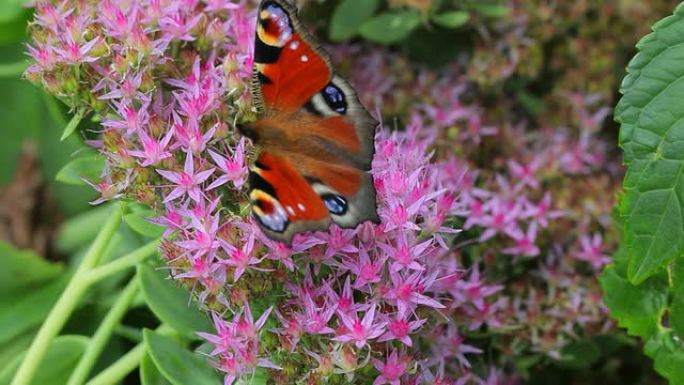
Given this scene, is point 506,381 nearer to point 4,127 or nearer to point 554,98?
point 554,98

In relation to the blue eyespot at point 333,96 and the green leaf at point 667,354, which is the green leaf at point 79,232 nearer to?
the blue eyespot at point 333,96

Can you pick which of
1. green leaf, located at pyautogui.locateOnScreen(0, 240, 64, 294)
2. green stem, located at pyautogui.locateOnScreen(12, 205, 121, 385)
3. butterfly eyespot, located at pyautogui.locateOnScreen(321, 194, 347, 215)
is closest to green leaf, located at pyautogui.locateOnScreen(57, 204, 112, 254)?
green leaf, located at pyautogui.locateOnScreen(0, 240, 64, 294)

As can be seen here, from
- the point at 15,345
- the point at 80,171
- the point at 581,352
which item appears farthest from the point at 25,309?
the point at 581,352

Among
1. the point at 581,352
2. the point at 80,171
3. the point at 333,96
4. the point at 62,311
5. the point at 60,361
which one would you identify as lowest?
the point at 581,352

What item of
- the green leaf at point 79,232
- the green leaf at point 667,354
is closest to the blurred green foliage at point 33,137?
the green leaf at point 79,232

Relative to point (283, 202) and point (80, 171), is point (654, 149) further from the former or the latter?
point (80, 171)

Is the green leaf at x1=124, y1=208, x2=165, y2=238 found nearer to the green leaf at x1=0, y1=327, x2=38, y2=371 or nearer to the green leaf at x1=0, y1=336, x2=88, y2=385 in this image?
the green leaf at x1=0, y1=336, x2=88, y2=385

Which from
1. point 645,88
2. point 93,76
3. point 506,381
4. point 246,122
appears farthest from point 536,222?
point 93,76
